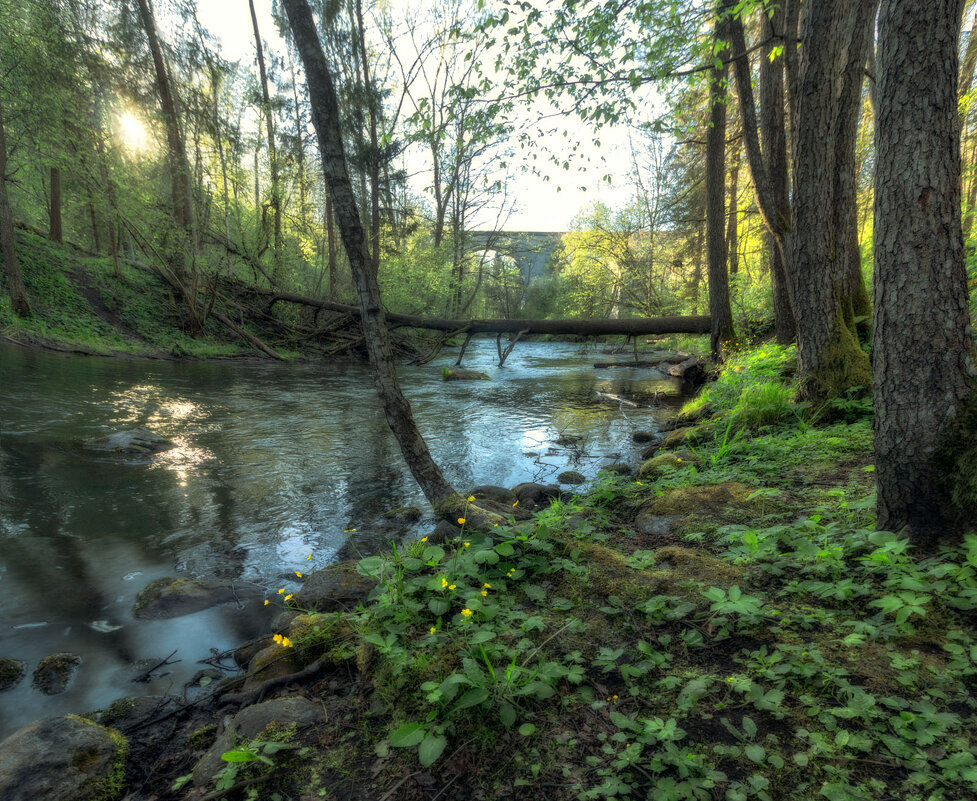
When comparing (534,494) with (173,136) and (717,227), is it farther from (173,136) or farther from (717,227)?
(173,136)

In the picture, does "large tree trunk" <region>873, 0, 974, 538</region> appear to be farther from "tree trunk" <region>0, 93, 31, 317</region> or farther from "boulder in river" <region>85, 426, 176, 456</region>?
"tree trunk" <region>0, 93, 31, 317</region>

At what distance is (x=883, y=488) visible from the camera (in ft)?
8.41

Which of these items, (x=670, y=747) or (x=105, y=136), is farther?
(x=105, y=136)

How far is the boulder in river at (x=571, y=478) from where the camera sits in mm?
6172

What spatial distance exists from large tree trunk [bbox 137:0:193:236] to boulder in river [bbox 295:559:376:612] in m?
16.7

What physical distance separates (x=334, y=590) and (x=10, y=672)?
1.84 meters

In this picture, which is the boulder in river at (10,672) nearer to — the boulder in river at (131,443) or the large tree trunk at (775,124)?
the boulder in river at (131,443)

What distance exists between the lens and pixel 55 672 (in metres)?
2.82

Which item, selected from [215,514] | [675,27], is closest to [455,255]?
[675,27]

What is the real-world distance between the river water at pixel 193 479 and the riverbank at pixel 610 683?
34.9 inches

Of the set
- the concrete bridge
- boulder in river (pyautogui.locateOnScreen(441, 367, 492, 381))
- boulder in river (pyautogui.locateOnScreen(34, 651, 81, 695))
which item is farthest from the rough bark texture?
the concrete bridge

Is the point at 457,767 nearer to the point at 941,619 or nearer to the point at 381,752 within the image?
the point at 381,752

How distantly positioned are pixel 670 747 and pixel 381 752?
1043 mm

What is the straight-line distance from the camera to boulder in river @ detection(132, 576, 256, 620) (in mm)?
3484
